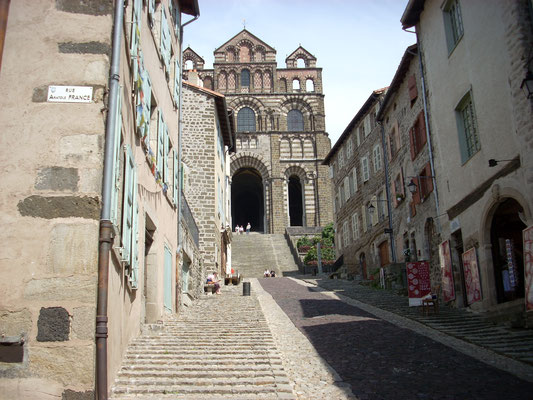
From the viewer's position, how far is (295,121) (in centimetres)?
4781

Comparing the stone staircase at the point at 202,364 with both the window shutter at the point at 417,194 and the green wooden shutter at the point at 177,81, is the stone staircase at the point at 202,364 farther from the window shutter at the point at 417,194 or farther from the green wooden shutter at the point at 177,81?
the window shutter at the point at 417,194

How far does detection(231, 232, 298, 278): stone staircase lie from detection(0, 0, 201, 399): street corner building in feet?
76.5

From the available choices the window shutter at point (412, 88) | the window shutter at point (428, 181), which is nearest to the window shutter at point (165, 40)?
the window shutter at point (428, 181)

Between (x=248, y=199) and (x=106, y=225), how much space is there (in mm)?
47626

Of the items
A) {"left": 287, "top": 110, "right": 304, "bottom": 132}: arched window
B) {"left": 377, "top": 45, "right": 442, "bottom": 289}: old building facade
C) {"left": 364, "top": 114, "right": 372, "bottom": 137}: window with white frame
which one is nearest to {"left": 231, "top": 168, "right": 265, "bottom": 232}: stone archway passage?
{"left": 287, "top": 110, "right": 304, "bottom": 132}: arched window

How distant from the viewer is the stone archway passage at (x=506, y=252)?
11.2 metres

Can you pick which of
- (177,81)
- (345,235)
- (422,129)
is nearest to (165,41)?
(177,81)

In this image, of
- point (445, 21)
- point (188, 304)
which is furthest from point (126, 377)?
point (445, 21)

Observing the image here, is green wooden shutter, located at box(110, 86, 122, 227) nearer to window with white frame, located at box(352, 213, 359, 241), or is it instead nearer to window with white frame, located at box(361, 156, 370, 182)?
window with white frame, located at box(361, 156, 370, 182)

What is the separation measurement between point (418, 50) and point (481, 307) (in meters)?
7.44

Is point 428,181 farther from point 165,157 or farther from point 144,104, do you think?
point 144,104

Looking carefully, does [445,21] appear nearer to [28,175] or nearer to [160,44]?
[160,44]

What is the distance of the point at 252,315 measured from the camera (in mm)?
12195

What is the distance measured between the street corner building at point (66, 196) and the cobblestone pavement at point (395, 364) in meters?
2.76
